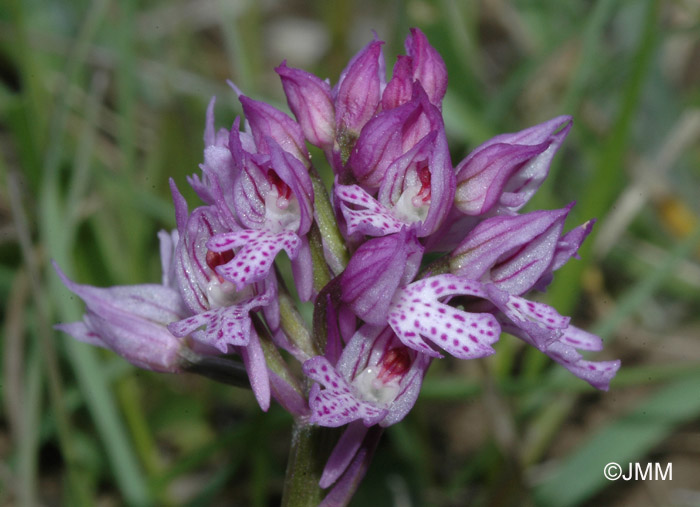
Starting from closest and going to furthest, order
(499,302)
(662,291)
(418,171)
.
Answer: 1. (499,302)
2. (418,171)
3. (662,291)

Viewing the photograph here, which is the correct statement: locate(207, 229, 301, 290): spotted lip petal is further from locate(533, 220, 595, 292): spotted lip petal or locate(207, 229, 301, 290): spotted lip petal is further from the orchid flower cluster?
locate(533, 220, 595, 292): spotted lip petal

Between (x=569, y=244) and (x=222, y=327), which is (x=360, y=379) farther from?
(x=569, y=244)

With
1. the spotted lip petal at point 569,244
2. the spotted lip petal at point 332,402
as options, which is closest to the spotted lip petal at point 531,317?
the spotted lip petal at point 569,244

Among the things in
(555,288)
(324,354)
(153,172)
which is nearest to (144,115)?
(153,172)

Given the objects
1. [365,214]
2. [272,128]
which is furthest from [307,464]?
[272,128]

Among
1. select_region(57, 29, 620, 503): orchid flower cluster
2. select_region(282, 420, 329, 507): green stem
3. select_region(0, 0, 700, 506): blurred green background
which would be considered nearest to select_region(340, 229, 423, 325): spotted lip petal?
select_region(57, 29, 620, 503): orchid flower cluster

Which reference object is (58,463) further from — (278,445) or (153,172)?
(153,172)
